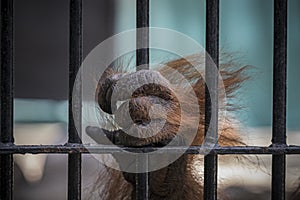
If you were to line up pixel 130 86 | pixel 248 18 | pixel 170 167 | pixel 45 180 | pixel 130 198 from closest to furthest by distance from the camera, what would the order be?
pixel 130 86 → pixel 170 167 → pixel 130 198 → pixel 45 180 → pixel 248 18

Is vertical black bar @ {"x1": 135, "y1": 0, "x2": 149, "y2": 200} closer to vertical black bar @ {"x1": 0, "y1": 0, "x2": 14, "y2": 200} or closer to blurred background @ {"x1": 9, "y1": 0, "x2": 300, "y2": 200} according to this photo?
vertical black bar @ {"x1": 0, "y1": 0, "x2": 14, "y2": 200}

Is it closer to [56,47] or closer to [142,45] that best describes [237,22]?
[56,47]

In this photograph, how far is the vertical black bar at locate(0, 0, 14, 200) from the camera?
1.89 feet

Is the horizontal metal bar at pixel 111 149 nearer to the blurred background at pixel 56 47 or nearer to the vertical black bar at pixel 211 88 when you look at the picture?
the vertical black bar at pixel 211 88

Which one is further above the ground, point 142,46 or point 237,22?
point 237,22

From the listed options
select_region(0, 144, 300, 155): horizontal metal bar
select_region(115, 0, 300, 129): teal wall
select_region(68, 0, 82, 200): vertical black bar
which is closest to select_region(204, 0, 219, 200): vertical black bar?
select_region(0, 144, 300, 155): horizontal metal bar

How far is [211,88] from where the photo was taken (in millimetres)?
592

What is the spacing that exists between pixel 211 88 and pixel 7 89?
0.79 feet

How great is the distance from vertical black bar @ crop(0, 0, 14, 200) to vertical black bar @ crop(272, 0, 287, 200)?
0.31 m

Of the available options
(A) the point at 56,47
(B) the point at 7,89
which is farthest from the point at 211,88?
(A) the point at 56,47

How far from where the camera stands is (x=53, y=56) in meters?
2.31

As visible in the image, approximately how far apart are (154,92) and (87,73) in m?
0.12

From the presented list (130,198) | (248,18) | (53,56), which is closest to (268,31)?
(248,18)

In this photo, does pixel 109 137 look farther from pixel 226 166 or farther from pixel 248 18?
pixel 248 18
